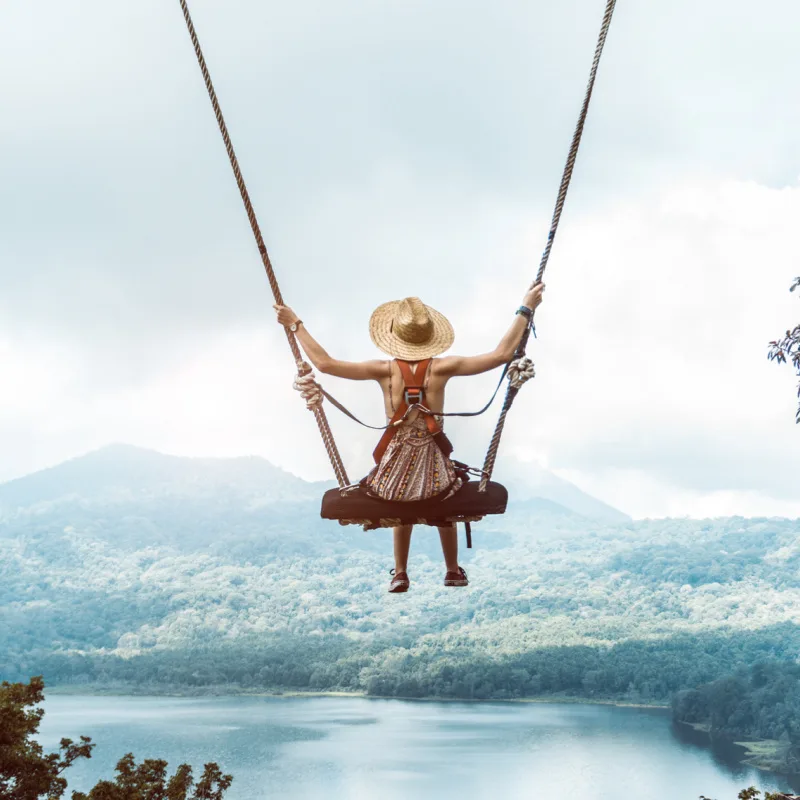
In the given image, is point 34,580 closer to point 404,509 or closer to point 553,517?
point 553,517

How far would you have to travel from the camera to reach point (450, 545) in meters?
5.89

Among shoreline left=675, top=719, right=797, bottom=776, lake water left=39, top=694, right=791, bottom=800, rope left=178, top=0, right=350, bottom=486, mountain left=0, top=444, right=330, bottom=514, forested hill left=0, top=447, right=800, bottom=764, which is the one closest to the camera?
rope left=178, top=0, right=350, bottom=486

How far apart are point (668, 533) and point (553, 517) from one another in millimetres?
26069

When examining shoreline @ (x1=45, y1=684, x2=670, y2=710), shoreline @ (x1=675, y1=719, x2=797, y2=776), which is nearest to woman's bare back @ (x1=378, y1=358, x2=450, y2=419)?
shoreline @ (x1=675, y1=719, x2=797, y2=776)

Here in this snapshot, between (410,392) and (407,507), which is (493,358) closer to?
(410,392)

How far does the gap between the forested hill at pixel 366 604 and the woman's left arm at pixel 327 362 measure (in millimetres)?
75414

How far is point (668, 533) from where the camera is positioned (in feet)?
402

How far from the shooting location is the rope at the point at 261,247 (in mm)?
5246

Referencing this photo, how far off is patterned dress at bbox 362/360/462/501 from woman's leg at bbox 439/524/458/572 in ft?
1.36

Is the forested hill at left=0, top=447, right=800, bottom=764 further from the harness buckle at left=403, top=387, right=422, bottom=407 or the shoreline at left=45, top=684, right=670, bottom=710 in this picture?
the harness buckle at left=403, top=387, right=422, bottom=407

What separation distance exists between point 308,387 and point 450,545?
3.56 feet

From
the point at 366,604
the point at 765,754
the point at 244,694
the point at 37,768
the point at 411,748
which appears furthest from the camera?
the point at 366,604

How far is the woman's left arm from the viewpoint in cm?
559

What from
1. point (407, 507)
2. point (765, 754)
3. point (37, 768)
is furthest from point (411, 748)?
point (407, 507)
